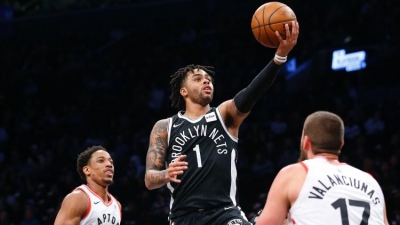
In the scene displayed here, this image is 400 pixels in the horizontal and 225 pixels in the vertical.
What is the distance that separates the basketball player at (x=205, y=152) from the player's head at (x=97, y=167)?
1.51m

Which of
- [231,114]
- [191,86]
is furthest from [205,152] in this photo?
[191,86]

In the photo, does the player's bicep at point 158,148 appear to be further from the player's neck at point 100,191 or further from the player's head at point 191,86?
the player's neck at point 100,191

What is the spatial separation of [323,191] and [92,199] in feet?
11.7

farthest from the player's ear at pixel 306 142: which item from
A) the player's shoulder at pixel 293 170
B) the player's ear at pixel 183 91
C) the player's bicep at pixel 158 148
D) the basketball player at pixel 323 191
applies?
the player's ear at pixel 183 91

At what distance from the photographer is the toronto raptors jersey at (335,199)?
3.88 meters

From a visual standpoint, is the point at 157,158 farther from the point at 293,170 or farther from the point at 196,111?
the point at 293,170

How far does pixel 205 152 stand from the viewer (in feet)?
18.9

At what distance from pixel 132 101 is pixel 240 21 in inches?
128

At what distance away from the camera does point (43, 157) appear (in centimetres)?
1500

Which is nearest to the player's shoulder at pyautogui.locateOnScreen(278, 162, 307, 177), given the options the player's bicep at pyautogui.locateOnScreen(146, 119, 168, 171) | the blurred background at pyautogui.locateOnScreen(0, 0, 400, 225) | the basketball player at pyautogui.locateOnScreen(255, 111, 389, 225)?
the basketball player at pyautogui.locateOnScreen(255, 111, 389, 225)

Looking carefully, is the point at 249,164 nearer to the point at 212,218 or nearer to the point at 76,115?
the point at 76,115

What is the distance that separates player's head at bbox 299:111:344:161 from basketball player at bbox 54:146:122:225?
3418 mm

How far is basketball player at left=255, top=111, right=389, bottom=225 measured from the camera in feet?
12.7

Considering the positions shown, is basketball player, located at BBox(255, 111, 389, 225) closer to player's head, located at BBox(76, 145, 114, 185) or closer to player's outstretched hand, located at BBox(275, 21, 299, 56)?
player's outstretched hand, located at BBox(275, 21, 299, 56)
